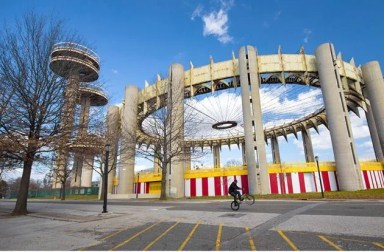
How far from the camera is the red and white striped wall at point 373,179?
34.6 m

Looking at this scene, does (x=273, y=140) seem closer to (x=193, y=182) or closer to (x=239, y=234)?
(x=193, y=182)

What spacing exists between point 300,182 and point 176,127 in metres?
18.6

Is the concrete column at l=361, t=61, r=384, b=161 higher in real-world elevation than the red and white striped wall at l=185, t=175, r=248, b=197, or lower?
higher

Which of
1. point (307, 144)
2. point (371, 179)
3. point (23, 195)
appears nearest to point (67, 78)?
point (23, 195)

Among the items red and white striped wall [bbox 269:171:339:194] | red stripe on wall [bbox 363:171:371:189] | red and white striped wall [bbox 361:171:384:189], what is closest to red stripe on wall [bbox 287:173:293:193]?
red and white striped wall [bbox 269:171:339:194]

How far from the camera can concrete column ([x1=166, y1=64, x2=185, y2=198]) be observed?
30.8m

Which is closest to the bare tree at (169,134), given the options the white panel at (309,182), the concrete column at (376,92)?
the white panel at (309,182)

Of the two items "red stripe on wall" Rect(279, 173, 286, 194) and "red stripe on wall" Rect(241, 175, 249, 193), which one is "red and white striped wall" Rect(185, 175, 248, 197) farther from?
"red stripe on wall" Rect(279, 173, 286, 194)

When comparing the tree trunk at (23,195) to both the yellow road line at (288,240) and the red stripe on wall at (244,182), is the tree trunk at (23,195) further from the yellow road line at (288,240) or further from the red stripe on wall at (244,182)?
the red stripe on wall at (244,182)

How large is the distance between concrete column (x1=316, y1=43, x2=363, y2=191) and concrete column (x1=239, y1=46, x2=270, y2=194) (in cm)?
865

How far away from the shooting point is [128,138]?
3462 centimetres

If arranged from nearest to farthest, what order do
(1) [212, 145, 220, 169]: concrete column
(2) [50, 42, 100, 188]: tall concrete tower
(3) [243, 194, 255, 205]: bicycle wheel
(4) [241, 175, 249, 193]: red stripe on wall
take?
(2) [50, 42, 100, 188]: tall concrete tower, (3) [243, 194, 255, 205]: bicycle wheel, (4) [241, 175, 249, 193]: red stripe on wall, (1) [212, 145, 220, 169]: concrete column

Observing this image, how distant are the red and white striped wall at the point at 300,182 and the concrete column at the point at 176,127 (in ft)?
40.9

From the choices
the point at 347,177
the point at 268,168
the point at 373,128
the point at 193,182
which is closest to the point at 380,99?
the point at 373,128
